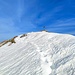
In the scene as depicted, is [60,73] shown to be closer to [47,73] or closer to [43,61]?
[47,73]

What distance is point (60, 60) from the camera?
5371 mm

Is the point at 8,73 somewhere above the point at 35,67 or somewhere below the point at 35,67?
Result: above

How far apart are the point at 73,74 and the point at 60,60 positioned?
1350 mm

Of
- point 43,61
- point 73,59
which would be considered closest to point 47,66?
point 43,61

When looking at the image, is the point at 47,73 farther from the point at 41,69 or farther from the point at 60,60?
the point at 60,60

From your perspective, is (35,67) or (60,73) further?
(35,67)

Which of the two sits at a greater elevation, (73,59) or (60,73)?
(73,59)

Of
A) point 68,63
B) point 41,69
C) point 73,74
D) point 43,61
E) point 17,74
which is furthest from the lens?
point 43,61

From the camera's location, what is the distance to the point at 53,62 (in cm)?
554

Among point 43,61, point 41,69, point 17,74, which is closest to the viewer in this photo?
point 41,69

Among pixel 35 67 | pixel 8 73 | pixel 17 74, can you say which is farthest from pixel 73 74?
pixel 8 73

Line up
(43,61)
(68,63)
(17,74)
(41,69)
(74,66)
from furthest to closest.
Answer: (43,61) < (17,74) < (41,69) < (68,63) < (74,66)

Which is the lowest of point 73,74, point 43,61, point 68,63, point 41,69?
point 73,74

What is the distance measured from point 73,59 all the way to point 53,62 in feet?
3.05
